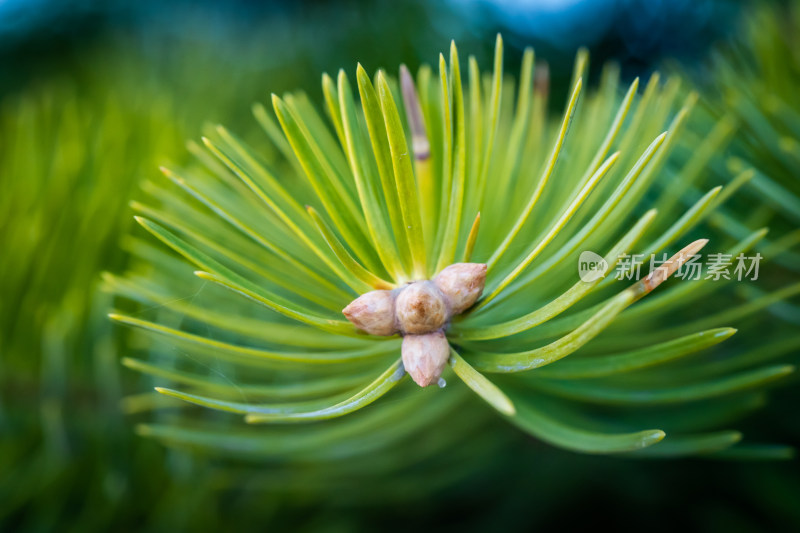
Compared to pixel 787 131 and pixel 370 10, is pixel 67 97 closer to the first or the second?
pixel 370 10

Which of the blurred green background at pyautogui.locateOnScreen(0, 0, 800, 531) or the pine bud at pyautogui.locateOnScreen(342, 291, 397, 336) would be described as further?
the blurred green background at pyautogui.locateOnScreen(0, 0, 800, 531)

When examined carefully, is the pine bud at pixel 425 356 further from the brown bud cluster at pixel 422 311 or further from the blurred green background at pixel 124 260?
the blurred green background at pixel 124 260

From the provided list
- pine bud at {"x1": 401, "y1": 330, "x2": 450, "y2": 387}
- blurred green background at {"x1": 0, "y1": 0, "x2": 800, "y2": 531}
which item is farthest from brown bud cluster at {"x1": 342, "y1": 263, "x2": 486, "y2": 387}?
blurred green background at {"x1": 0, "y1": 0, "x2": 800, "y2": 531}

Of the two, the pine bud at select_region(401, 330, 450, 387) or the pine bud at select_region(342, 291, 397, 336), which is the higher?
the pine bud at select_region(342, 291, 397, 336)

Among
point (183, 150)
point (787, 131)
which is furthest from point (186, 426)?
point (787, 131)

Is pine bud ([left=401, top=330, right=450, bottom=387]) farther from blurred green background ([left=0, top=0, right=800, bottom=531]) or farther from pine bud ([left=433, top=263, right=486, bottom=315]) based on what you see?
blurred green background ([left=0, top=0, right=800, bottom=531])

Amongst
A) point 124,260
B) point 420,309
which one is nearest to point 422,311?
point 420,309

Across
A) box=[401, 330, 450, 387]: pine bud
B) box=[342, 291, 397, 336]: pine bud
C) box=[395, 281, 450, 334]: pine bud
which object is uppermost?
box=[342, 291, 397, 336]: pine bud

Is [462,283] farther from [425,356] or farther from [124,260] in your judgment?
[124,260]
